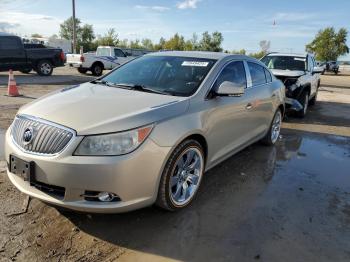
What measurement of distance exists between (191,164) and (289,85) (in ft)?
21.1

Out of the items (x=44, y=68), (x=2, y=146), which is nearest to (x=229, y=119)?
(x=2, y=146)

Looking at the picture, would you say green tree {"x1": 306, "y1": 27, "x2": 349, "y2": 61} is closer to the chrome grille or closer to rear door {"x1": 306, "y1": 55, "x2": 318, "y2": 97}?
rear door {"x1": 306, "y1": 55, "x2": 318, "y2": 97}

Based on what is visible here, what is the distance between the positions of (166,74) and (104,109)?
134 centimetres

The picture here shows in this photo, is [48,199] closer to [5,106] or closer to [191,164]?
[191,164]

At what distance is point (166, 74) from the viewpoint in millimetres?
4641

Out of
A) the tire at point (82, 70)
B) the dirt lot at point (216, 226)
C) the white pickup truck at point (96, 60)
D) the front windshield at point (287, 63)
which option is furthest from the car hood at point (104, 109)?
the tire at point (82, 70)

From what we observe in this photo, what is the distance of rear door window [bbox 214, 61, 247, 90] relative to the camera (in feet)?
15.0

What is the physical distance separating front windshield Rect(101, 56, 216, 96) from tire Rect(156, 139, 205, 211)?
68cm

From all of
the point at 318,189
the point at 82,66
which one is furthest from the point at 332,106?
the point at 82,66

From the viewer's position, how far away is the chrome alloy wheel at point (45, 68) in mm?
18400

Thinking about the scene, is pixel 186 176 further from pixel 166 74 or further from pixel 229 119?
pixel 166 74

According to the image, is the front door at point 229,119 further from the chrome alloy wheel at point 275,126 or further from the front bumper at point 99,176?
the chrome alloy wheel at point 275,126

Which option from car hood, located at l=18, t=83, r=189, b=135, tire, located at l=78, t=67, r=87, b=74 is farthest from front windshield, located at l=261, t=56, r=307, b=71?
tire, located at l=78, t=67, r=87, b=74

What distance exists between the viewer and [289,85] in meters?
9.63
